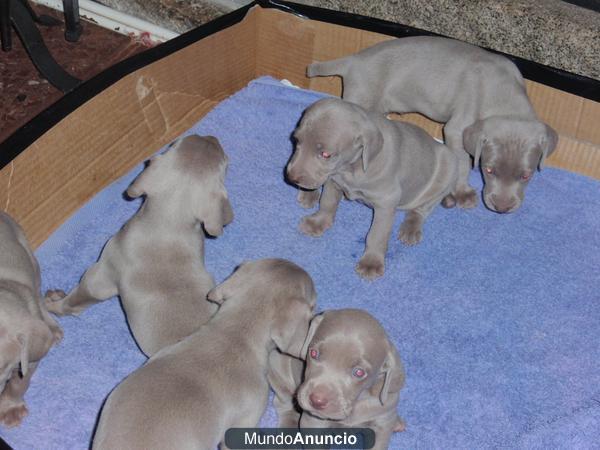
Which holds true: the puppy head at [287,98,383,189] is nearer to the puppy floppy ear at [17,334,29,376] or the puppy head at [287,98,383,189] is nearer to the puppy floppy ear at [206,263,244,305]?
the puppy floppy ear at [206,263,244,305]

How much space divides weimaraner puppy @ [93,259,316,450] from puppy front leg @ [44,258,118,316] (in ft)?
2.09

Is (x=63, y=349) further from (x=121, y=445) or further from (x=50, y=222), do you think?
(x=121, y=445)

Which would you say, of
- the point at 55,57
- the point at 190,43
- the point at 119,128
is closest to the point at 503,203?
the point at 190,43

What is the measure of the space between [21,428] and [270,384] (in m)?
1.04

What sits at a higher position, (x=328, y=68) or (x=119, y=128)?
(x=328, y=68)

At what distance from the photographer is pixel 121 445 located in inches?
108

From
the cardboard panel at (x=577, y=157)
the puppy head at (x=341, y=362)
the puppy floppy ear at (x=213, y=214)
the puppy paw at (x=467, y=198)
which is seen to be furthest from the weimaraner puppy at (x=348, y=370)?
the cardboard panel at (x=577, y=157)

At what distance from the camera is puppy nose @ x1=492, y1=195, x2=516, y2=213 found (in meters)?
4.29

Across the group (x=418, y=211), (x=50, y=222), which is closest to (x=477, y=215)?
(x=418, y=211)

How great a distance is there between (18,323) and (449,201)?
2.46m

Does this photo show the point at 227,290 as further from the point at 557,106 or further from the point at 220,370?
the point at 557,106

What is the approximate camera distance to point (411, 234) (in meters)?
4.44

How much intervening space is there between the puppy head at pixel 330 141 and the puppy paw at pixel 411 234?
722 millimetres

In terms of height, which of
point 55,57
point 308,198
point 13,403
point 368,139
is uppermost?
point 368,139
